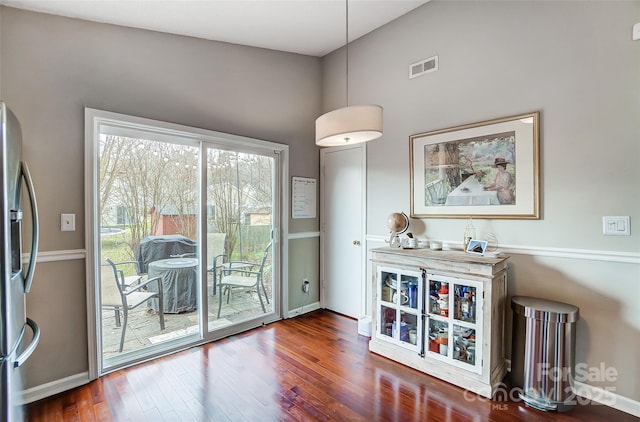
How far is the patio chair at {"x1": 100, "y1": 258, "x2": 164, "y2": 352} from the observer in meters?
2.45

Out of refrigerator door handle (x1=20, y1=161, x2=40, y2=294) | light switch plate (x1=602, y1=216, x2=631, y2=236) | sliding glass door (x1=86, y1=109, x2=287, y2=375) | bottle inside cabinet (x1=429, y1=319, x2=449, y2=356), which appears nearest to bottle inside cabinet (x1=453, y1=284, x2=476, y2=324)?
bottle inside cabinet (x1=429, y1=319, x2=449, y2=356)

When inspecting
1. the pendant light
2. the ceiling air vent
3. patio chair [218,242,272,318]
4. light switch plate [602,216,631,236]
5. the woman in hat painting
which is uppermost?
the ceiling air vent

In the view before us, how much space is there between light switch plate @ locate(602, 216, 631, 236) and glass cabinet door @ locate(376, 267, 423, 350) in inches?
49.0

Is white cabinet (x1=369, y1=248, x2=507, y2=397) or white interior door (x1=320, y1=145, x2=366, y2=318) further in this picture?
white interior door (x1=320, y1=145, x2=366, y2=318)

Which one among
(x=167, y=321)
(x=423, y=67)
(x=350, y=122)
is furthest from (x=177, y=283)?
(x=423, y=67)

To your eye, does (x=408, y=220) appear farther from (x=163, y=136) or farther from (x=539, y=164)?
(x=163, y=136)

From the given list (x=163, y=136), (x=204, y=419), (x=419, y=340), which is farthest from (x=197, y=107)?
(x=419, y=340)

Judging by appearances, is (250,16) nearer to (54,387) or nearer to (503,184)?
(503,184)

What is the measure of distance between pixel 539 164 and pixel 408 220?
45.7 inches

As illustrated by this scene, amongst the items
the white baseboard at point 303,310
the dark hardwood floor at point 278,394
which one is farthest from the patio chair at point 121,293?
the white baseboard at point 303,310

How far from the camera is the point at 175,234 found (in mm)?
2809

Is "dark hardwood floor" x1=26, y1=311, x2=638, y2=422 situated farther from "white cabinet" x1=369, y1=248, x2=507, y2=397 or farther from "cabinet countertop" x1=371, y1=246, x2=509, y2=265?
"cabinet countertop" x1=371, y1=246, x2=509, y2=265

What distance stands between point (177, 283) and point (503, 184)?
295 cm

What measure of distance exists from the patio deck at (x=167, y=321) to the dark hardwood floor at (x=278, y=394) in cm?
21
